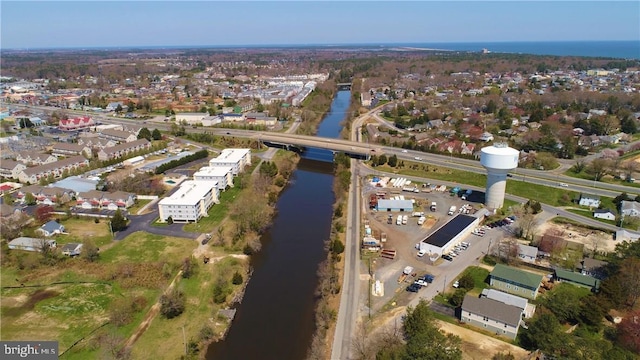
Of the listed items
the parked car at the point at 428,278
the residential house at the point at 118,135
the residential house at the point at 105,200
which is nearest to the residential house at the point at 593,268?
the parked car at the point at 428,278

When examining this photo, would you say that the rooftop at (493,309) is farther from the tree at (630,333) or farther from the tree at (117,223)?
the tree at (117,223)

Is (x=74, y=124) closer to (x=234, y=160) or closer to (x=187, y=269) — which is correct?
(x=234, y=160)

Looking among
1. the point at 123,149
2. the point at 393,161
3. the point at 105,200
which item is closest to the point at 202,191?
the point at 105,200

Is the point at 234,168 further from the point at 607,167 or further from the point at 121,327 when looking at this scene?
the point at 607,167

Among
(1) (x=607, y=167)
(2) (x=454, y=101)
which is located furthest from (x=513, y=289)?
(2) (x=454, y=101)

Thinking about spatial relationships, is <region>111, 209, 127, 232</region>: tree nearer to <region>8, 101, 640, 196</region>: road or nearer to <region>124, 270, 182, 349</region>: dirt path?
<region>124, 270, 182, 349</region>: dirt path
